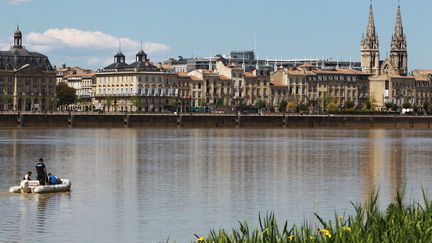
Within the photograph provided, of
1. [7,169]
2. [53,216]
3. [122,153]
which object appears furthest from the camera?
[122,153]

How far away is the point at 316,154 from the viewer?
230 ft

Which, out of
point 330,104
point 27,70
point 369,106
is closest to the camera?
point 27,70

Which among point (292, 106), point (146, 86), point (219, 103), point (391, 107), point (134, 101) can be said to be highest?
point (146, 86)

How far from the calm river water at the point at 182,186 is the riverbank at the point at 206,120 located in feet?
163

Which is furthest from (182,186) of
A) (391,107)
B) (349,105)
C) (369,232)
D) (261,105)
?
(391,107)

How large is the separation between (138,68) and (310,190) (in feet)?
461

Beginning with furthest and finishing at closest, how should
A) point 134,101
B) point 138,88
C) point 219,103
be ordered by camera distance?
1. point 219,103
2. point 138,88
3. point 134,101

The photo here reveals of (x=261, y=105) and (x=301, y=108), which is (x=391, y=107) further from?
(x=261, y=105)

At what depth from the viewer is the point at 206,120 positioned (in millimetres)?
137625

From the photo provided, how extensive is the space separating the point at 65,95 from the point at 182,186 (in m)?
143

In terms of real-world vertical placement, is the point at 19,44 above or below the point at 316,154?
above

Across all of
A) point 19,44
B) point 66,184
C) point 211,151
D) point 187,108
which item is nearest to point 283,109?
point 187,108

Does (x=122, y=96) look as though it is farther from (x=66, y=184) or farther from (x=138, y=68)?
(x=66, y=184)

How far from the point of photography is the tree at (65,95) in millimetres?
182225
